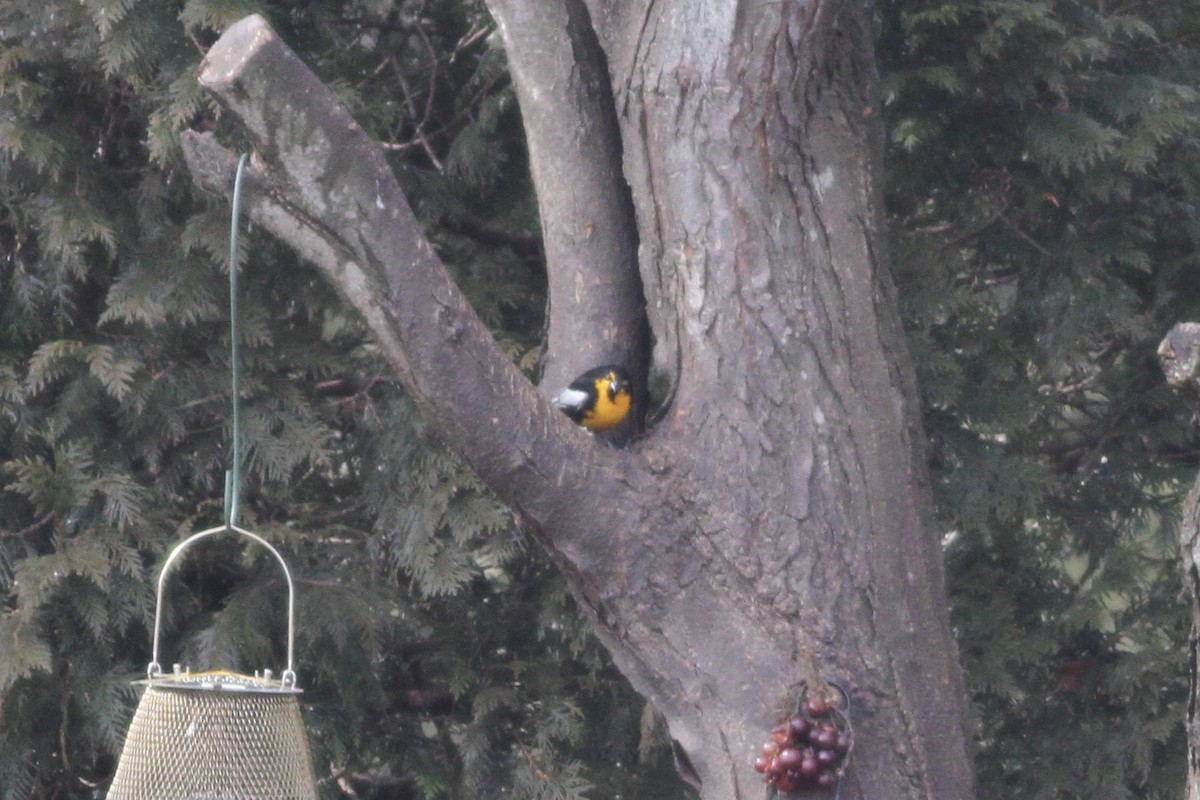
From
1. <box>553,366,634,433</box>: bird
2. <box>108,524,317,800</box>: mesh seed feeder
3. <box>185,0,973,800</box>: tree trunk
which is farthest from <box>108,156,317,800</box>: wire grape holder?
<box>553,366,634,433</box>: bird

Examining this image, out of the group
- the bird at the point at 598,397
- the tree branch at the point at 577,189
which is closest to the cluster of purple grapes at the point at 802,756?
the bird at the point at 598,397

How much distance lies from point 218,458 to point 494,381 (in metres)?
1.33

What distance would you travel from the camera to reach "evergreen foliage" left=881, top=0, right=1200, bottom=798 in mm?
2998

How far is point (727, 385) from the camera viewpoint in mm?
2135

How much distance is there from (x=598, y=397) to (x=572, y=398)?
0.05 meters

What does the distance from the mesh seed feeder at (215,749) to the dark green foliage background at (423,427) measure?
710 mm

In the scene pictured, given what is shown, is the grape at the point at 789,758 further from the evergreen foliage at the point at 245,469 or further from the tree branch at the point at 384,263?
the evergreen foliage at the point at 245,469

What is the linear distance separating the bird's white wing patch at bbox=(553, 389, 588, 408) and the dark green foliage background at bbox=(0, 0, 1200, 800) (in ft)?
1.82

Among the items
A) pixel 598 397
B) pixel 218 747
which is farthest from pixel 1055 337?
pixel 218 747

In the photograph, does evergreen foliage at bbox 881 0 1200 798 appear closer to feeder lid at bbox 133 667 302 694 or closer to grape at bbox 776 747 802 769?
grape at bbox 776 747 802 769

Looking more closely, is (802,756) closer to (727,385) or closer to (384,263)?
(727,385)

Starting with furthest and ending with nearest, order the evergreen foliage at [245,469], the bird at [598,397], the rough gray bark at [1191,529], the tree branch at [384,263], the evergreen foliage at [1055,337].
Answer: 1. the evergreen foliage at [1055,337]
2. the evergreen foliage at [245,469]
3. the bird at [598,397]
4. the tree branch at [384,263]
5. the rough gray bark at [1191,529]

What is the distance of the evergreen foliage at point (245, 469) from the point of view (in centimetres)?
283

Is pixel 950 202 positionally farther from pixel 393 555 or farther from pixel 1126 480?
pixel 393 555
